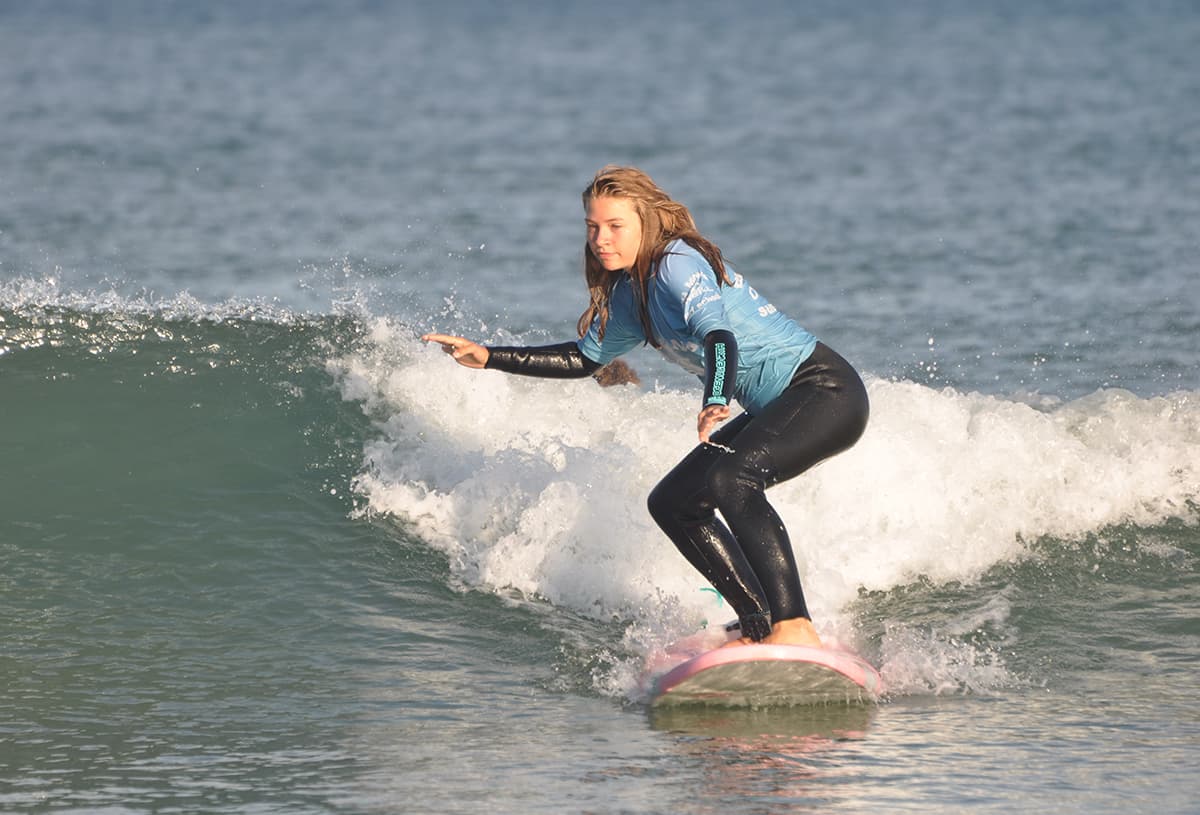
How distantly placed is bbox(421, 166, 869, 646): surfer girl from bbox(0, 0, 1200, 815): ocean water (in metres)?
0.57

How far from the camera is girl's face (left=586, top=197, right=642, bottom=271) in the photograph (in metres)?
5.87

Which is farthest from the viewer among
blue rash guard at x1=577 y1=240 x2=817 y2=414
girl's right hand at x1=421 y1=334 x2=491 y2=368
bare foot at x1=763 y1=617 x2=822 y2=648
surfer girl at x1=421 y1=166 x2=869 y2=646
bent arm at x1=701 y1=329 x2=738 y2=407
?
girl's right hand at x1=421 y1=334 x2=491 y2=368

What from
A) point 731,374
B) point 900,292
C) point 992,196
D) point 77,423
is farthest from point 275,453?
point 992,196

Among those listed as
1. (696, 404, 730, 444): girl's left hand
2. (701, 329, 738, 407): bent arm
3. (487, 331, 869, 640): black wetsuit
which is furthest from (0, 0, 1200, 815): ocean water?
(701, 329, 738, 407): bent arm

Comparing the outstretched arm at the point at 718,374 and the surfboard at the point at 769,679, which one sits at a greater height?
the outstretched arm at the point at 718,374

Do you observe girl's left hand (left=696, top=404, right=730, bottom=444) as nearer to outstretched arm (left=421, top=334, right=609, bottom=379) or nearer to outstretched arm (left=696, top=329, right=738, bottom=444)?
outstretched arm (left=696, top=329, right=738, bottom=444)

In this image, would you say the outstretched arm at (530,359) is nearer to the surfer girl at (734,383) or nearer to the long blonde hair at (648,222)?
the surfer girl at (734,383)

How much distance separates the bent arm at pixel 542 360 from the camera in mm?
6238

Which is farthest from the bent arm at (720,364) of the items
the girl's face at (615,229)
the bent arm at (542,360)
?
the bent arm at (542,360)

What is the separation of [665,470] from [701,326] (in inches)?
123

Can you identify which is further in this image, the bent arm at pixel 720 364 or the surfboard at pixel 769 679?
the surfboard at pixel 769 679

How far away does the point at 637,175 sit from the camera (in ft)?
19.5

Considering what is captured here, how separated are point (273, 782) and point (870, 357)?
7938 millimetres

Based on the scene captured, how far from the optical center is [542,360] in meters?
6.27
